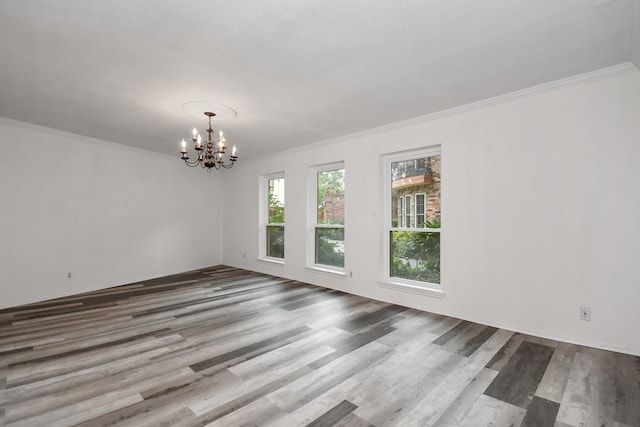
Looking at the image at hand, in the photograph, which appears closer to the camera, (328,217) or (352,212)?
(352,212)

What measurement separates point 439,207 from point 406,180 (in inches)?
25.0

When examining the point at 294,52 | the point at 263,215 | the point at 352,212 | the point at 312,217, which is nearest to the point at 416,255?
the point at 352,212

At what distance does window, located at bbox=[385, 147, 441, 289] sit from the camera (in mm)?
4094

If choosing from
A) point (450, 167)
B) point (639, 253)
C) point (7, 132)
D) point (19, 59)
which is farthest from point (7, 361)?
point (639, 253)

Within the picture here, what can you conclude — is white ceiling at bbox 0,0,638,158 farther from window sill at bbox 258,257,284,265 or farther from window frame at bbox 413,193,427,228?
window sill at bbox 258,257,284,265

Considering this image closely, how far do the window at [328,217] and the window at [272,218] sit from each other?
3.25 ft

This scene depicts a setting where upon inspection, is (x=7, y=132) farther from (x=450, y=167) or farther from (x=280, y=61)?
(x=450, y=167)

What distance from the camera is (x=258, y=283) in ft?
18.3

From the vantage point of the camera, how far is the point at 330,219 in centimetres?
542

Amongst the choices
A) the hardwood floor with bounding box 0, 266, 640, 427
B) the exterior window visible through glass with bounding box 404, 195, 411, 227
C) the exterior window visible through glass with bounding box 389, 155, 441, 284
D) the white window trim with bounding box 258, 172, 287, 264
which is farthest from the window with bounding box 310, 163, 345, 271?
the hardwood floor with bounding box 0, 266, 640, 427

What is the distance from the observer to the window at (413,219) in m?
4.09

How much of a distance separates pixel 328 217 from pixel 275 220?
1.58 meters

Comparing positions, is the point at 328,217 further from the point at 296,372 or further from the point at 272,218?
the point at 296,372

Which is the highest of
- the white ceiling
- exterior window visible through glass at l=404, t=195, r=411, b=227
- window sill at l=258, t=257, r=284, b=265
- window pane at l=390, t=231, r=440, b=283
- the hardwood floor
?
Answer: the white ceiling
